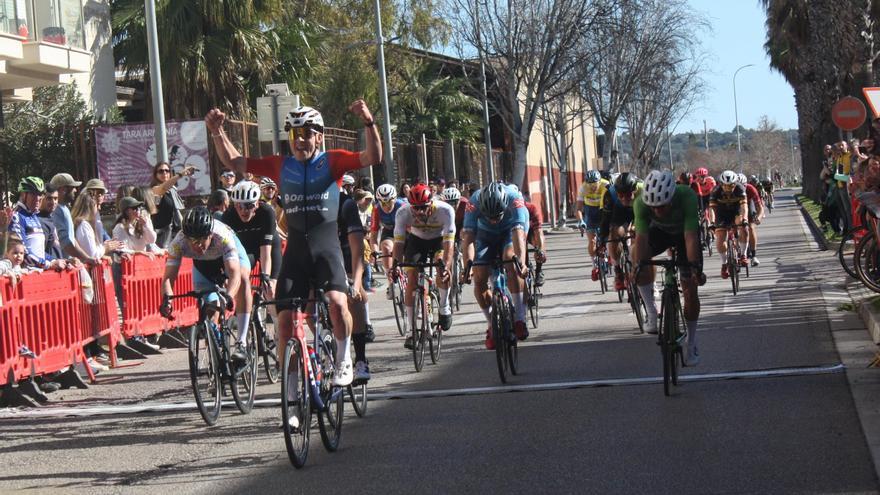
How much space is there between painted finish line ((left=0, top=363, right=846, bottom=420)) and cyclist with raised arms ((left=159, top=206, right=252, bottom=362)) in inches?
34.9

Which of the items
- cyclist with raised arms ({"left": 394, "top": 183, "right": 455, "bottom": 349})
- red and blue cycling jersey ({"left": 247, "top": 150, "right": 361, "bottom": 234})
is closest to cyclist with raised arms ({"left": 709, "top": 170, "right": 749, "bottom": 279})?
cyclist with raised arms ({"left": 394, "top": 183, "right": 455, "bottom": 349})

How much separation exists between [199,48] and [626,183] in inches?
885

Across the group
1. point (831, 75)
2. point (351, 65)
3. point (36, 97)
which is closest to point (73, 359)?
point (36, 97)

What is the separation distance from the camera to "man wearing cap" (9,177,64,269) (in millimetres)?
12883

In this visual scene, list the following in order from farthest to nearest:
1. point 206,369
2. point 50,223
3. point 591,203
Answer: point 591,203, point 50,223, point 206,369

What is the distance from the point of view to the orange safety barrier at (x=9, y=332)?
11.1m

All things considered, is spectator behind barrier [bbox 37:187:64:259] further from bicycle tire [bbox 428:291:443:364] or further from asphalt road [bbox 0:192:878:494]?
bicycle tire [bbox 428:291:443:364]

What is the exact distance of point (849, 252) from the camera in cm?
2056

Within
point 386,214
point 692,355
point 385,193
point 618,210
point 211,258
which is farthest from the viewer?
point 386,214

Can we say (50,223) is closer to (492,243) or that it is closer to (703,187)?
(492,243)

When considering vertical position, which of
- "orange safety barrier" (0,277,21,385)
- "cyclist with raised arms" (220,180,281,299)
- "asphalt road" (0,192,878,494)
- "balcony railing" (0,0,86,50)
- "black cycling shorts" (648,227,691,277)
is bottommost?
"asphalt road" (0,192,878,494)

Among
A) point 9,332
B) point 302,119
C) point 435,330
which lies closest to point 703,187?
point 435,330

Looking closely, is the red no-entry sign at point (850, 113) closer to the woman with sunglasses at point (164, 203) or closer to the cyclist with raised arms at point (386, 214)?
the cyclist with raised arms at point (386, 214)

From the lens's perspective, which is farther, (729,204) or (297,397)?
(729,204)
